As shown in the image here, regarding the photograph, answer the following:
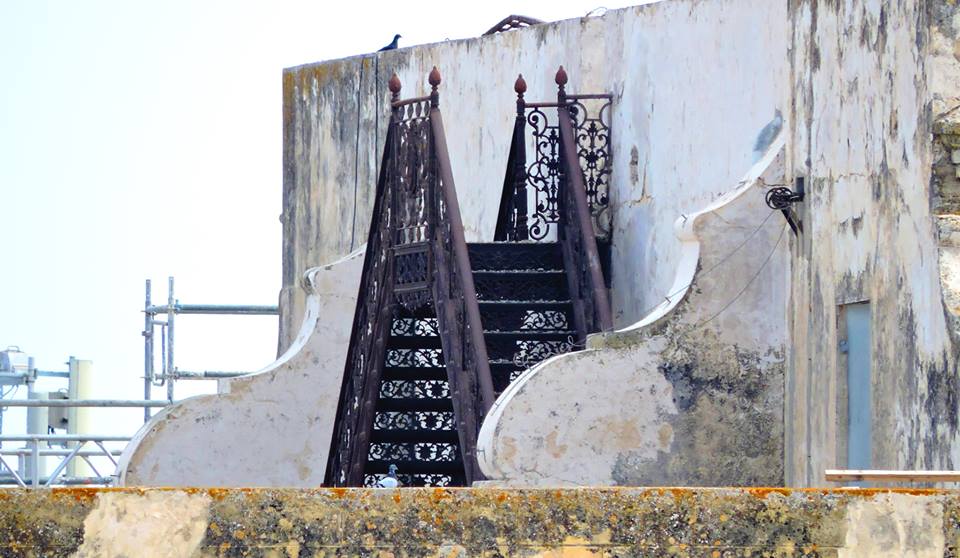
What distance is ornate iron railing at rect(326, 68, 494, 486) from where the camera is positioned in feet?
45.6

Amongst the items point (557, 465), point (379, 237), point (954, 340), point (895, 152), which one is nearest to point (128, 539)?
point (954, 340)

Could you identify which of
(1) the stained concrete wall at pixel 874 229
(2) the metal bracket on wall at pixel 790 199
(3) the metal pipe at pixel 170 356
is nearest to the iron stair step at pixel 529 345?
(1) the stained concrete wall at pixel 874 229

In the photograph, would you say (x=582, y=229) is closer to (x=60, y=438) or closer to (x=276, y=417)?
(x=276, y=417)

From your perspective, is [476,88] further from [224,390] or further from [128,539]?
[128,539]

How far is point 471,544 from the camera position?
5.95m

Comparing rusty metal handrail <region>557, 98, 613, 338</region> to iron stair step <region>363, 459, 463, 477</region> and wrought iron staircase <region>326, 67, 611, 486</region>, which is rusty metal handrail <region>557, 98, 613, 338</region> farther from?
iron stair step <region>363, 459, 463, 477</region>

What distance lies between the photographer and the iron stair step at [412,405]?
14.9 meters

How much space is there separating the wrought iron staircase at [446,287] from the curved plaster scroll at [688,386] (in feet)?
6.09

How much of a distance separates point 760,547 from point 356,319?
937 cm

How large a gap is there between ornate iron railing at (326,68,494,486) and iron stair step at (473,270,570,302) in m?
0.37

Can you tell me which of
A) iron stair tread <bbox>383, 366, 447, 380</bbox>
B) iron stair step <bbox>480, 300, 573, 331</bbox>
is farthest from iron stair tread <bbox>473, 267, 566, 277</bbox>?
iron stair tread <bbox>383, 366, 447, 380</bbox>

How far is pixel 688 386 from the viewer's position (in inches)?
474

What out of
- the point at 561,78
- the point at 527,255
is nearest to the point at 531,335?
the point at 527,255

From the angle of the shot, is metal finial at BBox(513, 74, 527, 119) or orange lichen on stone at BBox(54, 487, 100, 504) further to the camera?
metal finial at BBox(513, 74, 527, 119)
